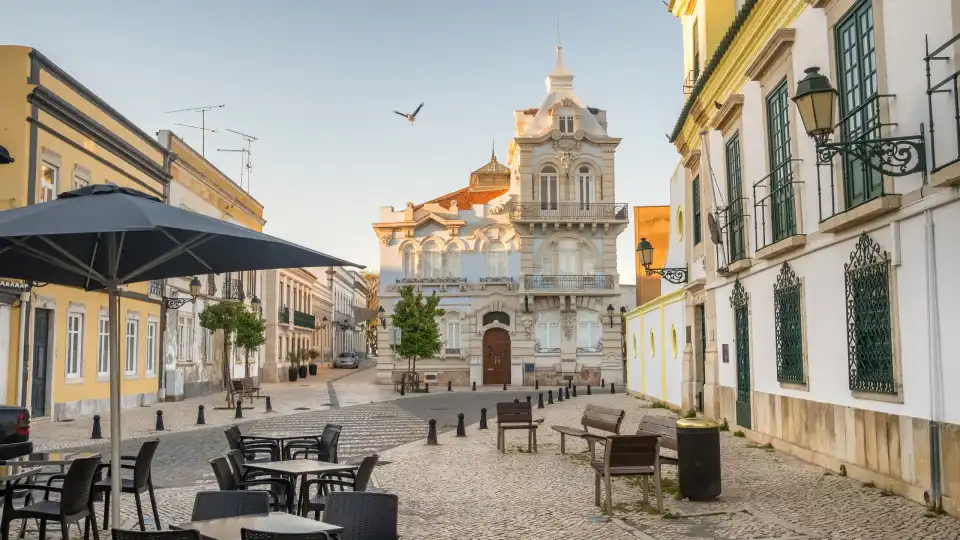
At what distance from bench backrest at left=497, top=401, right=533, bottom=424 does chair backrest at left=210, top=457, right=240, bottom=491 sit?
808 centimetres

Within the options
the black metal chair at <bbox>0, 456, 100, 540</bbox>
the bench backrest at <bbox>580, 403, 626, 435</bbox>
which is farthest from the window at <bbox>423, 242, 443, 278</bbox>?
the black metal chair at <bbox>0, 456, 100, 540</bbox>

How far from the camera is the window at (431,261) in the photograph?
1688 inches

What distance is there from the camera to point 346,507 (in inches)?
221

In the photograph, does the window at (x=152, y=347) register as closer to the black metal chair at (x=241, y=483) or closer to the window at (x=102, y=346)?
the window at (x=102, y=346)

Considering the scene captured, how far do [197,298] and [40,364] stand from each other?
469 inches

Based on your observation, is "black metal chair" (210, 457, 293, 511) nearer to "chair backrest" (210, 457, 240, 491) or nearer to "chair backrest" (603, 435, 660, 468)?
"chair backrest" (210, 457, 240, 491)

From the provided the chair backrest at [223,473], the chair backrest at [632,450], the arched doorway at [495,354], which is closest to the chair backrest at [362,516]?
the chair backrest at [223,473]

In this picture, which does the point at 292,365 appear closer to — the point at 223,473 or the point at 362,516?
the point at 223,473

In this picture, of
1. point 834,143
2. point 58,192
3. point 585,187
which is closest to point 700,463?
point 834,143

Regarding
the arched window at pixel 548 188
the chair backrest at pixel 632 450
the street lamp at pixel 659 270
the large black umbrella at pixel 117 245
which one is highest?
the arched window at pixel 548 188

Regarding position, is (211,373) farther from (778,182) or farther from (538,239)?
(778,182)

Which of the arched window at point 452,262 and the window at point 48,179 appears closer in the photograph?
the window at point 48,179

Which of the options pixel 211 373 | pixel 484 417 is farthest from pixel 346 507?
pixel 211 373

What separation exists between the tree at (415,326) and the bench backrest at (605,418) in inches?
902
